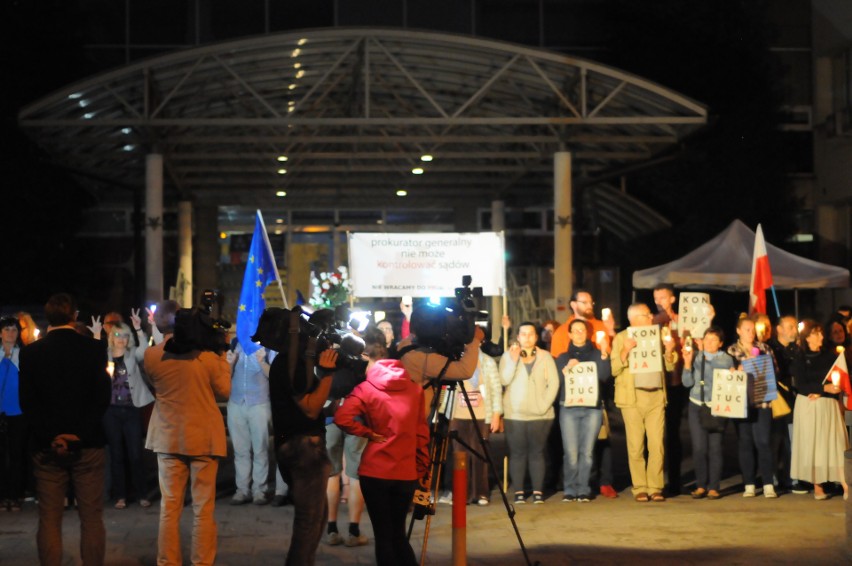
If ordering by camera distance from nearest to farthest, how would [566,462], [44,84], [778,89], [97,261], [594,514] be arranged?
1. [594,514]
2. [566,462]
3. [44,84]
4. [778,89]
5. [97,261]

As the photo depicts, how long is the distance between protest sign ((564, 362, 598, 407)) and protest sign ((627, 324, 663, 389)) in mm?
461

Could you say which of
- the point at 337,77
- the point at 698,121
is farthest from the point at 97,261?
the point at 698,121

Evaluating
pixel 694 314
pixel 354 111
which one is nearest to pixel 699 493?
pixel 694 314

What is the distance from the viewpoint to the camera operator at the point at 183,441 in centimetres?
871

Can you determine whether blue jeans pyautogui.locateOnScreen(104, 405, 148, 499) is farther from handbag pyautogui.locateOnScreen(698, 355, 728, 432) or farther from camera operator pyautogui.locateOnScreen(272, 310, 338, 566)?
handbag pyautogui.locateOnScreen(698, 355, 728, 432)

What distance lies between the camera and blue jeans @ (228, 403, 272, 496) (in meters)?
12.7

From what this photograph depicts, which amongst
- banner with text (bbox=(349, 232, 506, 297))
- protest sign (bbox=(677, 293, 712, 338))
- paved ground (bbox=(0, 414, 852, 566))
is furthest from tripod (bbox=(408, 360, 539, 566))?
banner with text (bbox=(349, 232, 506, 297))

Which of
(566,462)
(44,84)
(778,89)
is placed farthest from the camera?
(778,89)

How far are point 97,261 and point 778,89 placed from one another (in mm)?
17495

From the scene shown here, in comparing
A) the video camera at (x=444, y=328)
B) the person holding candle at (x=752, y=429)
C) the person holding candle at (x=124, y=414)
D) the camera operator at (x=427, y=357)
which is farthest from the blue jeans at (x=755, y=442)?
the person holding candle at (x=124, y=414)

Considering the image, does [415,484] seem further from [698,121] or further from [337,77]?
[337,77]

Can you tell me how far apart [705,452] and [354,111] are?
44.6ft

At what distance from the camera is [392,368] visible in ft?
26.0

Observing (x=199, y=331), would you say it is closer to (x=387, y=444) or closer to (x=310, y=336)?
(x=310, y=336)
